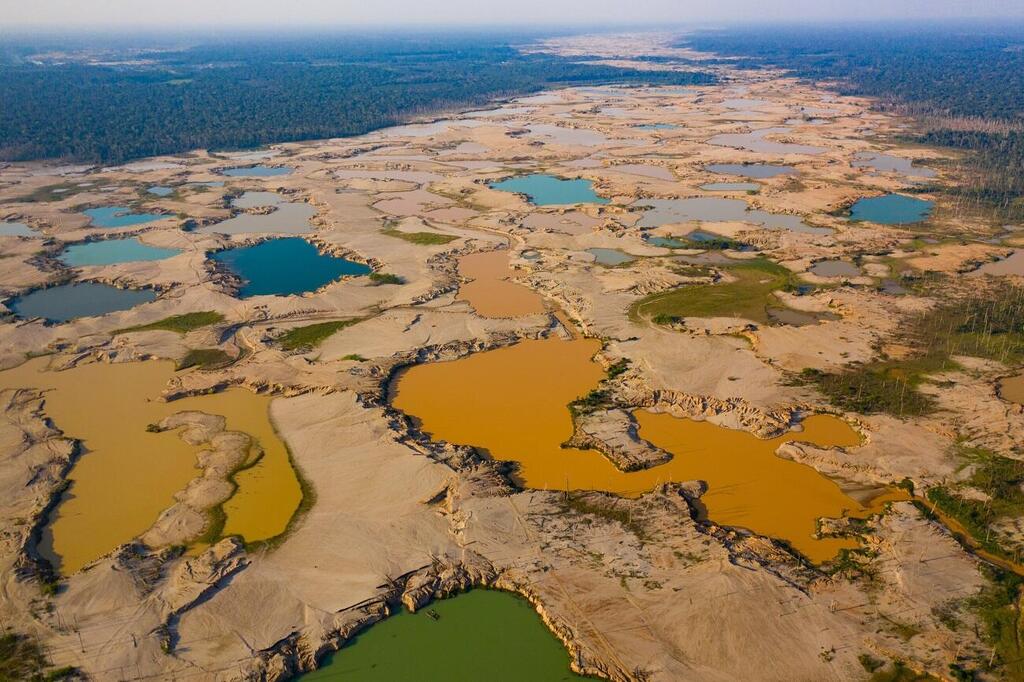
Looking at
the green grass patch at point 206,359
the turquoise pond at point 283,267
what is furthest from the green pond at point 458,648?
the turquoise pond at point 283,267

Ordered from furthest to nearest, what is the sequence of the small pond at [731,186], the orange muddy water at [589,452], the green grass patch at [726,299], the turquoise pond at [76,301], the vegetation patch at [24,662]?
the small pond at [731,186], the turquoise pond at [76,301], the green grass patch at [726,299], the orange muddy water at [589,452], the vegetation patch at [24,662]

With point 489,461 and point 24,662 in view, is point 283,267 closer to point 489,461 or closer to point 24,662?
point 489,461

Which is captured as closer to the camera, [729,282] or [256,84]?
[729,282]

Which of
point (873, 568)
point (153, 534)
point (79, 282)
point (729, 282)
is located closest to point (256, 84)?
point (79, 282)

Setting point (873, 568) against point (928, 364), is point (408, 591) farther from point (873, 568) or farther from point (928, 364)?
point (928, 364)

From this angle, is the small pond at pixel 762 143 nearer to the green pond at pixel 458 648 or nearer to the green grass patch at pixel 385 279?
the green grass patch at pixel 385 279

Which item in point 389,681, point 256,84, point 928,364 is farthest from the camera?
point 256,84

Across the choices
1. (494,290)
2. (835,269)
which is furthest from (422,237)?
(835,269)
